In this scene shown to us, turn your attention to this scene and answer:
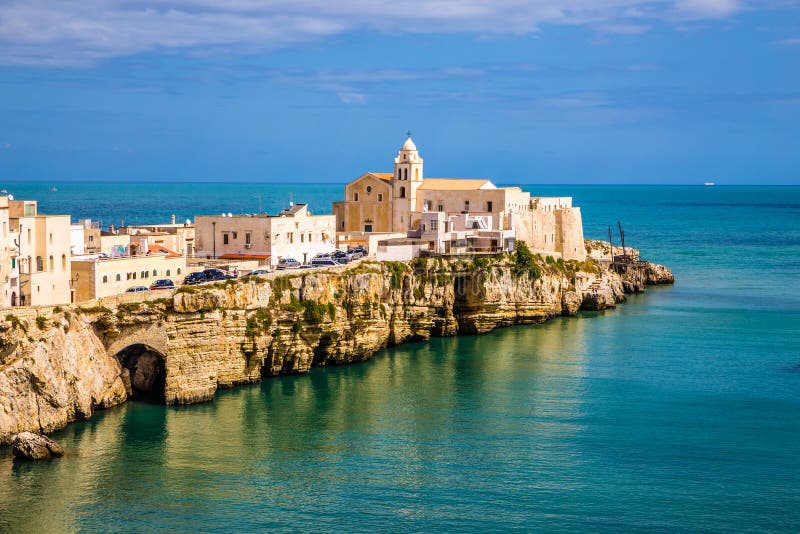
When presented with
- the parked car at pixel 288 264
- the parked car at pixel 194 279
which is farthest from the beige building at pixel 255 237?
the parked car at pixel 194 279

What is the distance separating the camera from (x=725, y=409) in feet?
176

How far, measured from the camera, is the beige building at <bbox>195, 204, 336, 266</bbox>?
2793 inches

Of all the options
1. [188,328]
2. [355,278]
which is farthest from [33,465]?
[355,278]

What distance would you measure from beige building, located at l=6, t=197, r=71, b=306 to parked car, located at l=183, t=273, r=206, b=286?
631 centimetres

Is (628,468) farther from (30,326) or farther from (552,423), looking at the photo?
(30,326)

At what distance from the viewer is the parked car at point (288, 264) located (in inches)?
2709

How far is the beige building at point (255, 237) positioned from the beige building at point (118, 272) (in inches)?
338

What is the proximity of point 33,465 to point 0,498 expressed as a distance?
3.24m

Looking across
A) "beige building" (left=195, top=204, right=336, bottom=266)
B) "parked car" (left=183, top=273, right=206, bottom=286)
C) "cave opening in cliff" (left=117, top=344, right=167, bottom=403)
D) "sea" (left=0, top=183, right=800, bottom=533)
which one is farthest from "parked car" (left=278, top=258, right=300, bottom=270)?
"cave opening in cliff" (left=117, top=344, right=167, bottom=403)

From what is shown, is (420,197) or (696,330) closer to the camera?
(696,330)

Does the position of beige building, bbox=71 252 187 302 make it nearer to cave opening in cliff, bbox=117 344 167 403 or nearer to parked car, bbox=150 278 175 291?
parked car, bbox=150 278 175 291

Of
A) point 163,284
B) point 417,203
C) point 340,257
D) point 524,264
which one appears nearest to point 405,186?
point 417,203

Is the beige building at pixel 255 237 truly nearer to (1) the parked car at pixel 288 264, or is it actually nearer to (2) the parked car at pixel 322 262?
(1) the parked car at pixel 288 264

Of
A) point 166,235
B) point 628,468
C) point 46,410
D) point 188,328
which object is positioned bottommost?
point 628,468
